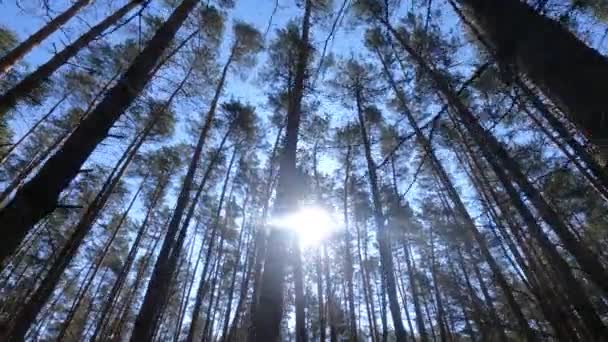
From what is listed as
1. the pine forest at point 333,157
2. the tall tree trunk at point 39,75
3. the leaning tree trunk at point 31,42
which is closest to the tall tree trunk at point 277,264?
the pine forest at point 333,157

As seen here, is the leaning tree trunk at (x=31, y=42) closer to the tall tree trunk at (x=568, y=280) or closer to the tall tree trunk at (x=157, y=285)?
the tall tree trunk at (x=157, y=285)

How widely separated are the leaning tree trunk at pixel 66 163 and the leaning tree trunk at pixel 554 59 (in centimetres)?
300

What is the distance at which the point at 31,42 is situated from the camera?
813 centimetres

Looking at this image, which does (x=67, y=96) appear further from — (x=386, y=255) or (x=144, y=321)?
(x=386, y=255)

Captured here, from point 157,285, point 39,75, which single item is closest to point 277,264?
point 157,285

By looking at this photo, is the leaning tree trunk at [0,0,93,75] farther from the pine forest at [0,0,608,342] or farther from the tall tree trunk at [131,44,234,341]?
the tall tree trunk at [131,44,234,341]

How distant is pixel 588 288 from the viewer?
1603 centimetres

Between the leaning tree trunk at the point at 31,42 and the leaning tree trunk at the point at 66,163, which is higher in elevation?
the leaning tree trunk at the point at 31,42

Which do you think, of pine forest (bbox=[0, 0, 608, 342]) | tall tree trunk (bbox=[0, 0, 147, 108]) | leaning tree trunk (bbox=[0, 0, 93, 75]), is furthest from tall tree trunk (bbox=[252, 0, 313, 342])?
leaning tree trunk (bbox=[0, 0, 93, 75])

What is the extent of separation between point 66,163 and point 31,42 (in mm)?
8352

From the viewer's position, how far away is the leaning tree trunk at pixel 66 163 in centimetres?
209

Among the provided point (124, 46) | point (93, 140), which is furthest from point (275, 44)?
point (93, 140)

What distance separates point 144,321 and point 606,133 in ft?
Result: 26.6

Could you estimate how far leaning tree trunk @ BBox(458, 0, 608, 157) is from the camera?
100cm
